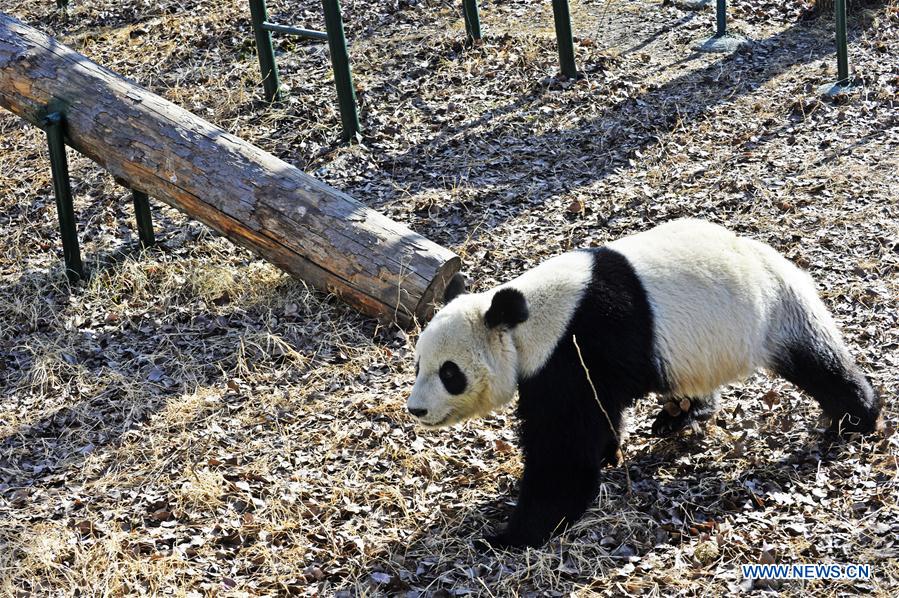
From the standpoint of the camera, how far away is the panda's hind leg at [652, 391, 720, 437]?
549cm

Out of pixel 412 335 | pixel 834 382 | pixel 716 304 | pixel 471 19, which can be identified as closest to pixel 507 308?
pixel 716 304

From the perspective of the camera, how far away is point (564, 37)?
393 inches

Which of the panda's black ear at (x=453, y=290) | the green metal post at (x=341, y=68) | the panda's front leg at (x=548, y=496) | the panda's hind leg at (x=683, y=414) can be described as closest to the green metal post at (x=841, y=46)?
the green metal post at (x=341, y=68)

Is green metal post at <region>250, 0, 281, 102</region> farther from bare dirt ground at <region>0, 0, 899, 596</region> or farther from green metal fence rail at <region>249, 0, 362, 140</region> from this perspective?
bare dirt ground at <region>0, 0, 899, 596</region>

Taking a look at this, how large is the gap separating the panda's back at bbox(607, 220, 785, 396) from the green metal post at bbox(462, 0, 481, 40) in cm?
648

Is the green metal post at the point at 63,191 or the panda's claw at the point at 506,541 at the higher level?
the green metal post at the point at 63,191

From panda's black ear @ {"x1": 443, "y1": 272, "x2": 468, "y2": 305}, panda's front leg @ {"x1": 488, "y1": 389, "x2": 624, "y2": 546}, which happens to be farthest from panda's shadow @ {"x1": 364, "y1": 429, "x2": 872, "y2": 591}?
panda's black ear @ {"x1": 443, "y1": 272, "x2": 468, "y2": 305}

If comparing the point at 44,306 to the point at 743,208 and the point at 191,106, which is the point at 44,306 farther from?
the point at 743,208

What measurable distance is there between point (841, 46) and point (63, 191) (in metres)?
7.46

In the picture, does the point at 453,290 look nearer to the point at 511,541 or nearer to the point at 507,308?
the point at 507,308

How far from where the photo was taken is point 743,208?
7902 mm

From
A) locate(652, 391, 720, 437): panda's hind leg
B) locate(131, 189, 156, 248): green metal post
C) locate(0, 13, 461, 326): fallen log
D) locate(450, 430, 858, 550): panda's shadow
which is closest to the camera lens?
locate(450, 430, 858, 550): panda's shadow

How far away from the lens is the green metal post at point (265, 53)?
377 inches

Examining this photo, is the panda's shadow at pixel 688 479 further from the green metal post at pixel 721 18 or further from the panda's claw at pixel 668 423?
the green metal post at pixel 721 18
